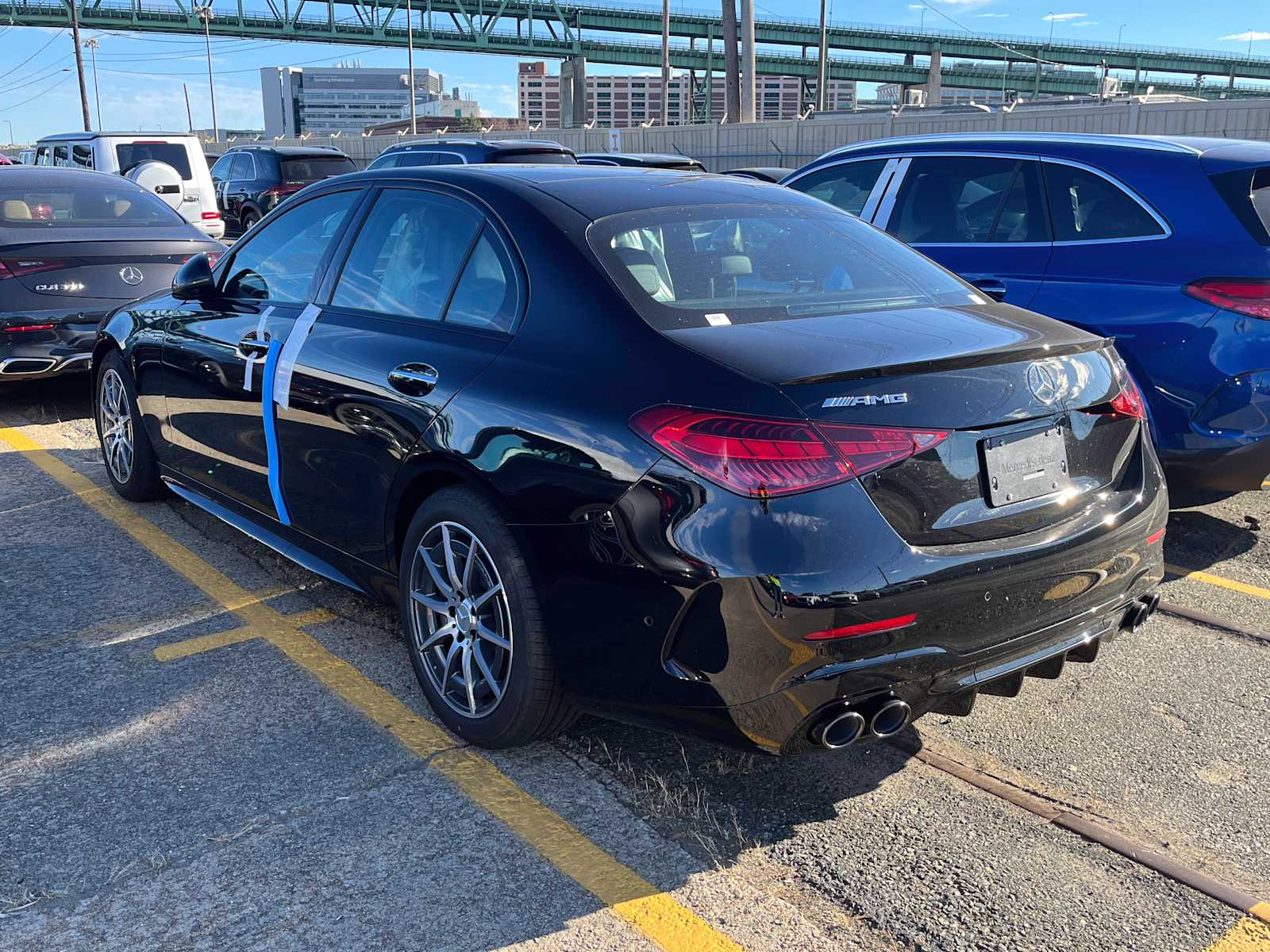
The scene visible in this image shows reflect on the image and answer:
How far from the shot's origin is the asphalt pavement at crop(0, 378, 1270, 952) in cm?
258

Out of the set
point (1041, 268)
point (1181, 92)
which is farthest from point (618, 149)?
point (1181, 92)

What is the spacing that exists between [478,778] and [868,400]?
149 centimetres

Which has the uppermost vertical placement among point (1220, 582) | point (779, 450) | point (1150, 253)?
point (1150, 253)

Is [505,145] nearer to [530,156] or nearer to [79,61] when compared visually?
[530,156]

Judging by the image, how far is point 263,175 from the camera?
20.3m

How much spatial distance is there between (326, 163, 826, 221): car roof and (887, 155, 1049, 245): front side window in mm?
1860

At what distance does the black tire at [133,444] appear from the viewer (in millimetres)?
5473

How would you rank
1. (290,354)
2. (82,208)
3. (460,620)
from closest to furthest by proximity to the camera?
(460,620), (290,354), (82,208)

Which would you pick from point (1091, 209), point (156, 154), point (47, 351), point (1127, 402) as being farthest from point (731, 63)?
point (1127, 402)

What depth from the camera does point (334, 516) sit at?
12.7 feet

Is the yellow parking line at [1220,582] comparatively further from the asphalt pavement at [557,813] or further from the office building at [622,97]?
the office building at [622,97]

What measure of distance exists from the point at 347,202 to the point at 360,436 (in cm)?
101

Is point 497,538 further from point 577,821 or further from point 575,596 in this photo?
point 577,821

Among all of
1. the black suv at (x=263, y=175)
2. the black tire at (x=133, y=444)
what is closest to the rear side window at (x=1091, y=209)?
the black tire at (x=133, y=444)
